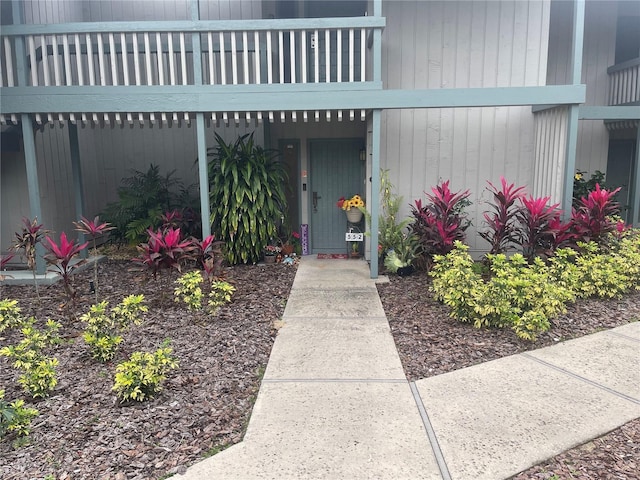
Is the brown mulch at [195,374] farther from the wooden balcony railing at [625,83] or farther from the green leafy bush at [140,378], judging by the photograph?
the wooden balcony railing at [625,83]

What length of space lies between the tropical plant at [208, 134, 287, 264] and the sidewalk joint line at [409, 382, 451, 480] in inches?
150

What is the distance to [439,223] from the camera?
224 inches

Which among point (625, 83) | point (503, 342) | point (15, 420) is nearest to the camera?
point (15, 420)

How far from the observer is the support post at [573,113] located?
5430 millimetres

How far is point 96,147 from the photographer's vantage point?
7.86 metres

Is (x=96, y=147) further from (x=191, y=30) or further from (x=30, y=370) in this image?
(x=30, y=370)

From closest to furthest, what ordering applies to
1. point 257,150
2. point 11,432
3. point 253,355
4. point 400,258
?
point 11,432, point 253,355, point 400,258, point 257,150

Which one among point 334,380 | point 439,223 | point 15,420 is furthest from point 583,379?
point 15,420

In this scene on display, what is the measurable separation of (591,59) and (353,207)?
5415mm

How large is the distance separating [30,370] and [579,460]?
134 inches

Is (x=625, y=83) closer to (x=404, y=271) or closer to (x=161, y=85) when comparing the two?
(x=404, y=271)

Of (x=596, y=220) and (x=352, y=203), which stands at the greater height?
(x=352, y=203)

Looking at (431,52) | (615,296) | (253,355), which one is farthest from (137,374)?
(431,52)

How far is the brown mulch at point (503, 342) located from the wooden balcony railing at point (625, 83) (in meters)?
4.33
